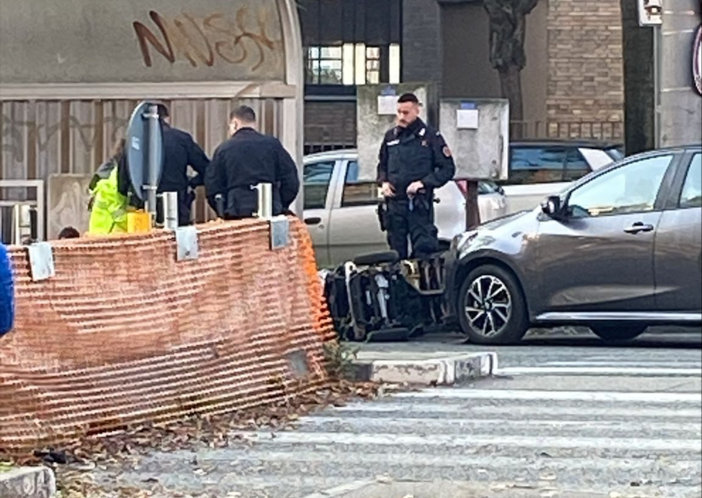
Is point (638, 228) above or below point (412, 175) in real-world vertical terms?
below

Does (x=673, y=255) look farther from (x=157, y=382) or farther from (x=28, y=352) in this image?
(x=28, y=352)

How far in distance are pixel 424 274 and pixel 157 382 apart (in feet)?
17.2

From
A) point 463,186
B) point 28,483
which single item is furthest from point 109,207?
point 28,483

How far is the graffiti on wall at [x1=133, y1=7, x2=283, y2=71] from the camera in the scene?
13.2 metres

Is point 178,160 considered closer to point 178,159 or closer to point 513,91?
point 178,159

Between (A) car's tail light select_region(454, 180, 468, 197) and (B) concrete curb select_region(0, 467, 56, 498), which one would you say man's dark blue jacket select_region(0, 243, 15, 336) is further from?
(A) car's tail light select_region(454, 180, 468, 197)

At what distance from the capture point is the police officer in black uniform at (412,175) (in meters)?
14.3

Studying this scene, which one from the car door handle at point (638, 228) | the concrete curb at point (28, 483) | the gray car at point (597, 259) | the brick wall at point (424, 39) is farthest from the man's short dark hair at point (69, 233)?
the brick wall at point (424, 39)

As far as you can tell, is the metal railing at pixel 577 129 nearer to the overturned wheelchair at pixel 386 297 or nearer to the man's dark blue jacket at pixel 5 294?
the overturned wheelchair at pixel 386 297

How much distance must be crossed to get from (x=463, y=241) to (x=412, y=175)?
83 centimetres

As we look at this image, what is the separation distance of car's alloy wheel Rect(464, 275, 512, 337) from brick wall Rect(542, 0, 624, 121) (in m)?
13.5

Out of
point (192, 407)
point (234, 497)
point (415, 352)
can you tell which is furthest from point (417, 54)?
point (234, 497)

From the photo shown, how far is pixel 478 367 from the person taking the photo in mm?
11430

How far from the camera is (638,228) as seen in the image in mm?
10961
